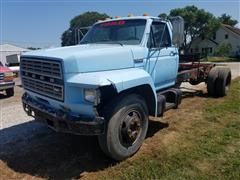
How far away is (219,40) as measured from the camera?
58312 millimetres

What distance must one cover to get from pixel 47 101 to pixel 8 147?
57.2 inches

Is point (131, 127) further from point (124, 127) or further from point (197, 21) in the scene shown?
point (197, 21)

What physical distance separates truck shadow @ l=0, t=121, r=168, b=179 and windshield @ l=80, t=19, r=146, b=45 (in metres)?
1.95

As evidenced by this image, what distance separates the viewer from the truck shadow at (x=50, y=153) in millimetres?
4362

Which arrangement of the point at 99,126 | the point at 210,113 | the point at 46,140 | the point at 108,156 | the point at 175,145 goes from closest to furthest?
1. the point at 99,126
2. the point at 108,156
3. the point at 175,145
4. the point at 46,140
5. the point at 210,113

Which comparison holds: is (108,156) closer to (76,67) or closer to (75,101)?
(75,101)

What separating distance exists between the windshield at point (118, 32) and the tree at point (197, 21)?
50580mm

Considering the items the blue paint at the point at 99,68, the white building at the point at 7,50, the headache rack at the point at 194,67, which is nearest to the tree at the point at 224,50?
the white building at the point at 7,50

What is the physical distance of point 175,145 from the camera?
509cm

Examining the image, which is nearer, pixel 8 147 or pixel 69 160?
pixel 69 160

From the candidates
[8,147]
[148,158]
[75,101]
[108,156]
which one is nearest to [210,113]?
[148,158]

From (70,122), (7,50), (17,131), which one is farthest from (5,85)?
(7,50)

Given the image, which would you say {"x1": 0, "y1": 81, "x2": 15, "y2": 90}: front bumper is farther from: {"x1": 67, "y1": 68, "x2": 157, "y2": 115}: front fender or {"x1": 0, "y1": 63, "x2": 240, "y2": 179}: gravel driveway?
{"x1": 67, "y1": 68, "x2": 157, "y2": 115}: front fender

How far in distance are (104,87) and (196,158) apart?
1.90 metres
